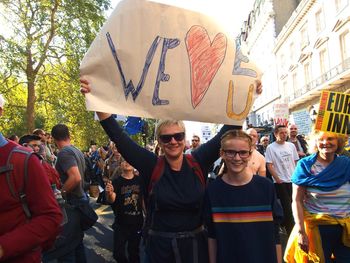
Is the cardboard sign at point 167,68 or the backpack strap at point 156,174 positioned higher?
the cardboard sign at point 167,68

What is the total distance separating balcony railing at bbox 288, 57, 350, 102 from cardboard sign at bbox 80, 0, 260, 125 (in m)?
25.2

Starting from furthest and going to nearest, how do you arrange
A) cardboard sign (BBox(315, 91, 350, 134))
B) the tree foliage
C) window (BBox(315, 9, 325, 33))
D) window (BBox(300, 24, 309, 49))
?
window (BBox(300, 24, 309, 49)), window (BBox(315, 9, 325, 33)), the tree foliage, cardboard sign (BBox(315, 91, 350, 134))

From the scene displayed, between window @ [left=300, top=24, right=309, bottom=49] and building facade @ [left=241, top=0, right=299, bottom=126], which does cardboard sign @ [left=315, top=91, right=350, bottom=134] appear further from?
building facade @ [left=241, top=0, right=299, bottom=126]

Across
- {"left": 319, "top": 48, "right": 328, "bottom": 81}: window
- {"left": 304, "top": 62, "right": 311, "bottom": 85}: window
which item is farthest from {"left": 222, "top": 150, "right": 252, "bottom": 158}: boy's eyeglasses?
{"left": 304, "top": 62, "right": 311, "bottom": 85}: window

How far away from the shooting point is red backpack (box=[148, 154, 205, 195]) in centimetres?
239

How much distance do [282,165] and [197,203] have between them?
13.2ft

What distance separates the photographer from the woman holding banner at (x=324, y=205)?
2.95 m

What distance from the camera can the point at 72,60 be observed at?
51.8 ft

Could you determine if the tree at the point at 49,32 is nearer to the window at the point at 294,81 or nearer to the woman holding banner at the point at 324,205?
the woman holding banner at the point at 324,205

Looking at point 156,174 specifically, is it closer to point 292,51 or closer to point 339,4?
point 339,4

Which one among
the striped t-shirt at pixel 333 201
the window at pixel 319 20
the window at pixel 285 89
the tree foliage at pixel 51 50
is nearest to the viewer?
the striped t-shirt at pixel 333 201

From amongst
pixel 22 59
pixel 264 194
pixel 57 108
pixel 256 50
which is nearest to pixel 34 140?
pixel 264 194

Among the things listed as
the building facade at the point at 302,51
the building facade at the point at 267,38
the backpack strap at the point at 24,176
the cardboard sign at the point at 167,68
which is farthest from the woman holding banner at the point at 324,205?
the building facade at the point at 267,38

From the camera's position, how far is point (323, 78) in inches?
1175
